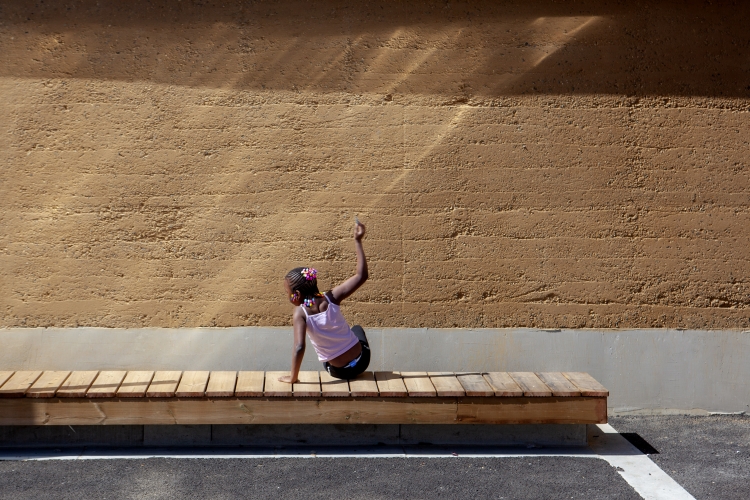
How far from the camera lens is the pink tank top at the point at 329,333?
16.8 ft

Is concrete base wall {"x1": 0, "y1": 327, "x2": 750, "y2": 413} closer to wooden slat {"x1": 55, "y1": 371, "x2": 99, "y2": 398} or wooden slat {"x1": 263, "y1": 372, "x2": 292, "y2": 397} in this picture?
wooden slat {"x1": 55, "y1": 371, "x2": 99, "y2": 398}

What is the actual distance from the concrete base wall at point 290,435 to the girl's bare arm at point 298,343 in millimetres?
348

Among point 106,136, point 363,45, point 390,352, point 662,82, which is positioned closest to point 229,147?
point 106,136

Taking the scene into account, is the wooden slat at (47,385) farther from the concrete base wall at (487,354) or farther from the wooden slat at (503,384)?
the wooden slat at (503,384)

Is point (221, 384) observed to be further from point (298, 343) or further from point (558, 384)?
point (558, 384)

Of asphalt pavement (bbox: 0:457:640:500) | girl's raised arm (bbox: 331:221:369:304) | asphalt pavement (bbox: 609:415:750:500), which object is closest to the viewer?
asphalt pavement (bbox: 0:457:640:500)

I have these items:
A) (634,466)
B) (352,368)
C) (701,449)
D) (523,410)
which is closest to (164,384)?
(352,368)

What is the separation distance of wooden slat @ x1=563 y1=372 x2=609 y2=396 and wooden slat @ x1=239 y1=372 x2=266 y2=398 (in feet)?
6.95

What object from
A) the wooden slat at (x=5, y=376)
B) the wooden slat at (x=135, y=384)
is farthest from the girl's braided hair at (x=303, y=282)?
the wooden slat at (x=5, y=376)

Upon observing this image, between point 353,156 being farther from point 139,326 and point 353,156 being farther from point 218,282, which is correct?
point 139,326

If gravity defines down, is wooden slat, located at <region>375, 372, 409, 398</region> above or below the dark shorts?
below

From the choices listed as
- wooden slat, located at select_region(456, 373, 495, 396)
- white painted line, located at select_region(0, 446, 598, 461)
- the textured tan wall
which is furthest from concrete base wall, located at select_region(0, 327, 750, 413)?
white painted line, located at select_region(0, 446, 598, 461)

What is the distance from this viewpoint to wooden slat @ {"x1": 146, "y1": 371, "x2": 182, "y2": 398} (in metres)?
4.84

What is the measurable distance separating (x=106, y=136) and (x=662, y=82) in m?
4.41
